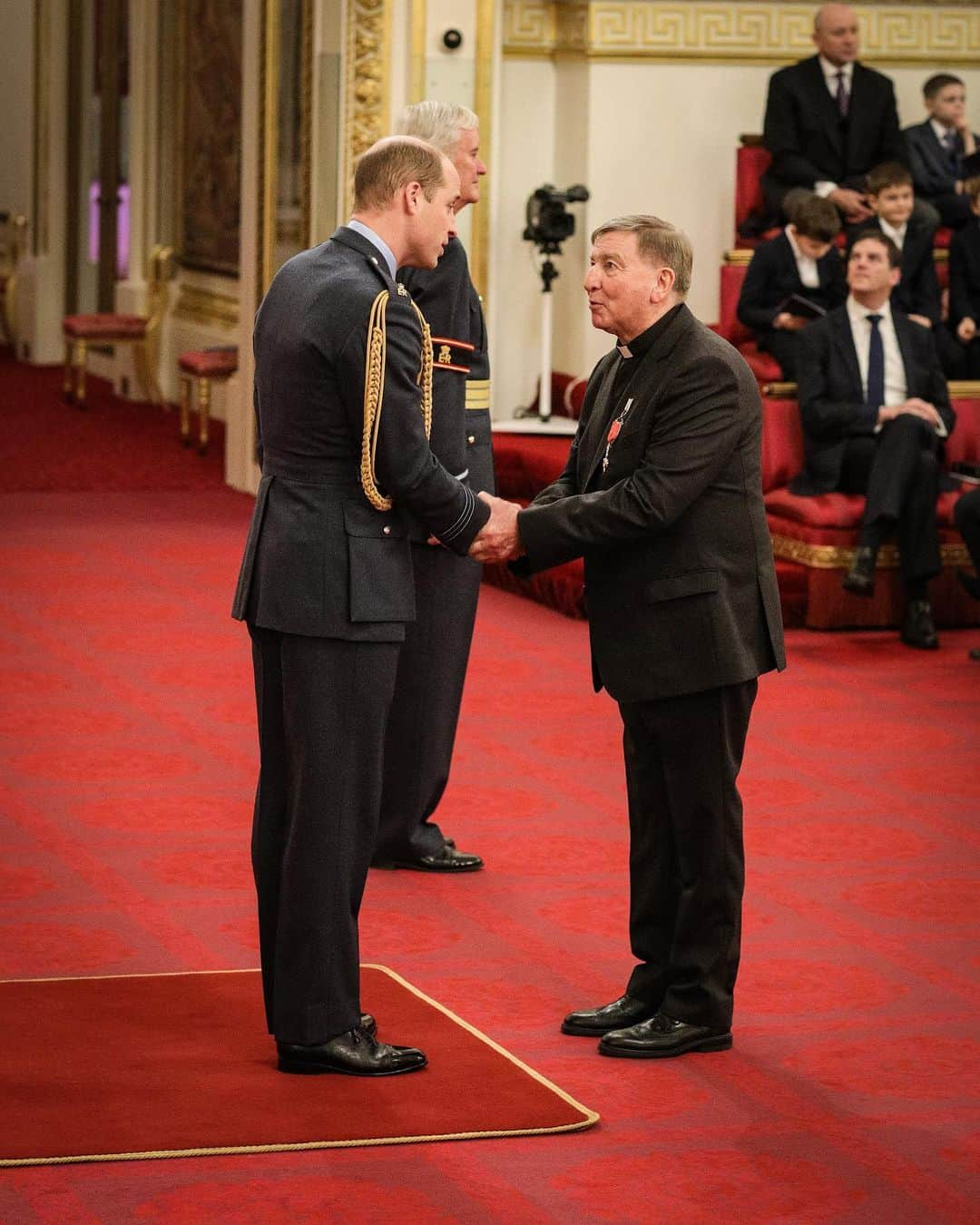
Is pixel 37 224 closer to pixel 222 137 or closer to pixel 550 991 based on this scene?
pixel 222 137

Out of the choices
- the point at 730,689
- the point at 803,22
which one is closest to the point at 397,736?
the point at 730,689

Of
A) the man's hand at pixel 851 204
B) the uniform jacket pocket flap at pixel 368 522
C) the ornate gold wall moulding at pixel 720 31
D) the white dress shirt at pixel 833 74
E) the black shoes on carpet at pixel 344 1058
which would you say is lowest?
the black shoes on carpet at pixel 344 1058

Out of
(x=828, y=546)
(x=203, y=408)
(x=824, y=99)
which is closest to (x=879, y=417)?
(x=828, y=546)

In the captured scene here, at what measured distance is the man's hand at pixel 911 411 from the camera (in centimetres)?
825

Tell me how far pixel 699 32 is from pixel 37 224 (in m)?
7.75

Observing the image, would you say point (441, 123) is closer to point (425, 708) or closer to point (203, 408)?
point (425, 708)

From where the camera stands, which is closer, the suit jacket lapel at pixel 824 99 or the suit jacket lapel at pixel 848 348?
the suit jacket lapel at pixel 848 348

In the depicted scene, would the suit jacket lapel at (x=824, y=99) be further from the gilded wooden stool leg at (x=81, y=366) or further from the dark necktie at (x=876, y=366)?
the gilded wooden stool leg at (x=81, y=366)

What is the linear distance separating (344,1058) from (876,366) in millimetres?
5219

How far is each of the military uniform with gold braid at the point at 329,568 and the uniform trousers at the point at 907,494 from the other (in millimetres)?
4456

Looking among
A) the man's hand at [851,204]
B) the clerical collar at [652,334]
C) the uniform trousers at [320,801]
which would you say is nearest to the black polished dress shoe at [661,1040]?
the uniform trousers at [320,801]

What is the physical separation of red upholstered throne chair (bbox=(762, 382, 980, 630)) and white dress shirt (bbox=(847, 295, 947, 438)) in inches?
13.3

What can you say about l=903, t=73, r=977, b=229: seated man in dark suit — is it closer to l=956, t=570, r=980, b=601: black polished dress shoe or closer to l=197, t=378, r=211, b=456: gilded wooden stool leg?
l=956, t=570, r=980, b=601: black polished dress shoe

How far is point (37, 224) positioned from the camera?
17.6 metres
